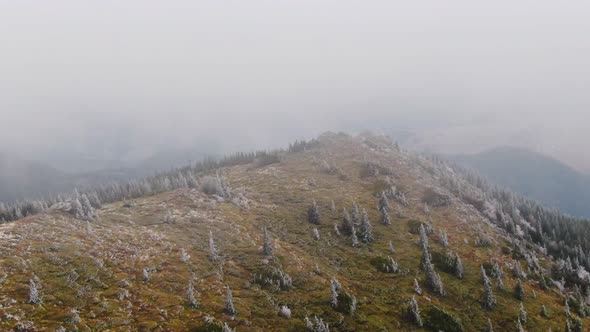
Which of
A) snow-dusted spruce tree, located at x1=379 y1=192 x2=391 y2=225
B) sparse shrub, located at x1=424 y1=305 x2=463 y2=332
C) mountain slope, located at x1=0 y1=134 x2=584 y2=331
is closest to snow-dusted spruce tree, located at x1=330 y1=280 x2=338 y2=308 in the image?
mountain slope, located at x1=0 y1=134 x2=584 y2=331

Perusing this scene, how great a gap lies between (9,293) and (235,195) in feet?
368

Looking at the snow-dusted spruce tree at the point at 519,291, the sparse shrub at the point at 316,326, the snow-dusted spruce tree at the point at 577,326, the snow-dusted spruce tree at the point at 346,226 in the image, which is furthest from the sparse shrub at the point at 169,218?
the snow-dusted spruce tree at the point at 577,326

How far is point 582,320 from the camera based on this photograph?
114m

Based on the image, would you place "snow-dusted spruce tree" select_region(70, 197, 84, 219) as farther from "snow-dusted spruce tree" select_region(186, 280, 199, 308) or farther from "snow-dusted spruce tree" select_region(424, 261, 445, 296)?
"snow-dusted spruce tree" select_region(424, 261, 445, 296)

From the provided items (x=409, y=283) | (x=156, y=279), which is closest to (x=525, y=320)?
(x=409, y=283)

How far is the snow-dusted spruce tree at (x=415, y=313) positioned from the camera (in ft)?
296

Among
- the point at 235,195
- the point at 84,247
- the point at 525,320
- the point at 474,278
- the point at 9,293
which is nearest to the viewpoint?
the point at 9,293

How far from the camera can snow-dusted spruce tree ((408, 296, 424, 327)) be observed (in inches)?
3546

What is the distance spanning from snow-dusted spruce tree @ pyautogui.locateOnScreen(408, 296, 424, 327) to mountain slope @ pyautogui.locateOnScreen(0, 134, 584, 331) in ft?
4.79

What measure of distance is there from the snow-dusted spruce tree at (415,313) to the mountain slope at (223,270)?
1.46 m

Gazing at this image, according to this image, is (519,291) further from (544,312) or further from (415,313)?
(415,313)

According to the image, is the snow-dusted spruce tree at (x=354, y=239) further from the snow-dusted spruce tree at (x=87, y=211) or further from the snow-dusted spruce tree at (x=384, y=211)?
the snow-dusted spruce tree at (x=87, y=211)

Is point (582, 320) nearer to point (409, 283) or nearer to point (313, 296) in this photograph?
point (409, 283)

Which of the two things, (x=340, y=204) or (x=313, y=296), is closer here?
(x=313, y=296)
